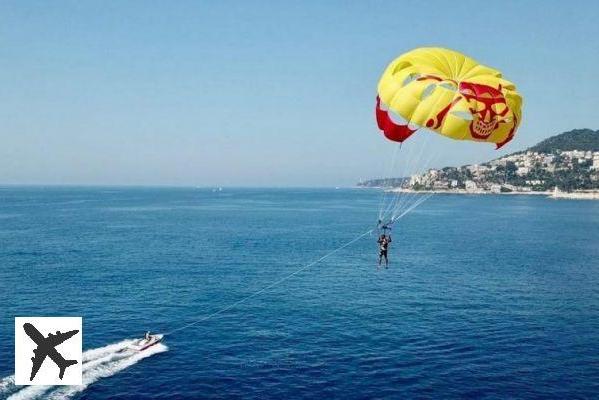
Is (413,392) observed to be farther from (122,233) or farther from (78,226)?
(78,226)

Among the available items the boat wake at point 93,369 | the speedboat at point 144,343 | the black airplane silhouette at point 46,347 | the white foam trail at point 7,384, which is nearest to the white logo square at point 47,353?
the black airplane silhouette at point 46,347

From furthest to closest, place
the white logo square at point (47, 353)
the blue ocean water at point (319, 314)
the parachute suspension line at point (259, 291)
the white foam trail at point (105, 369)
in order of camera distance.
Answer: the parachute suspension line at point (259, 291), the blue ocean water at point (319, 314), the white foam trail at point (105, 369), the white logo square at point (47, 353)

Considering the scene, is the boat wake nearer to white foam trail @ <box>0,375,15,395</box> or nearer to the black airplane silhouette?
white foam trail @ <box>0,375,15,395</box>

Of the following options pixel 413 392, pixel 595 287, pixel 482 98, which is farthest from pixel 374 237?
pixel 482 98

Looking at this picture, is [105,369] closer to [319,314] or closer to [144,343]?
[144,343]

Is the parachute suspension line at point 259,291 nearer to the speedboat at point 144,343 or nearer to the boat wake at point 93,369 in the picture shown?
the speedboat at point 144,343

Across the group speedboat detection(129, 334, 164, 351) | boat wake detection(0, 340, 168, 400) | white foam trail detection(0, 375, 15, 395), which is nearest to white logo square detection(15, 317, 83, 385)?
white foam trail detection(0, 375, 15, 395)

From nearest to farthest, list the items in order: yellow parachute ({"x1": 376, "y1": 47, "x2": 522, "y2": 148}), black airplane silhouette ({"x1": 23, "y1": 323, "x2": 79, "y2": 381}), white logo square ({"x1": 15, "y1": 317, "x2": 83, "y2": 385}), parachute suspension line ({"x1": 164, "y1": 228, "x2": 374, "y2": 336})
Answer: yellow parachute ({"x1": 376, "y1": 47, "x2": 522, "y2": 148}) < black airplane silhouette ({"x1": 23, "y1": 323, "x2": 79, "y2": 381}) < white logo square ({"x1": 15, "y1": 317, "x2": 83, "y2": 385}) < parachute suspension line ({"x1": 164, "y1": 228, "x2": 374, "y2": 336})

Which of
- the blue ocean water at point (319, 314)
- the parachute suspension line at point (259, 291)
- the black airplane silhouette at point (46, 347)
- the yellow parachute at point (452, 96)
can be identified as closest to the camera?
the yellow parachute at point (452, 96)
